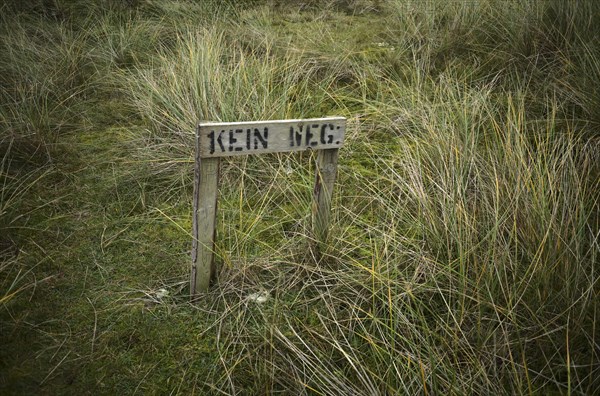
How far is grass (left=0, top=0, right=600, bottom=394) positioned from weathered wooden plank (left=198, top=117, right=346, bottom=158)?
1.52 feet

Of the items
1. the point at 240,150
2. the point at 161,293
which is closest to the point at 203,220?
the point at 240,150

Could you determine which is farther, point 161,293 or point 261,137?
point 161,293

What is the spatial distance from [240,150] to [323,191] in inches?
18.7

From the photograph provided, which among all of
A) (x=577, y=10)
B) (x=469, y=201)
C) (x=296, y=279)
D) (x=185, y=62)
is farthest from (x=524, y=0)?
(x=296, y=279)

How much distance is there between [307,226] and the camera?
2.00m

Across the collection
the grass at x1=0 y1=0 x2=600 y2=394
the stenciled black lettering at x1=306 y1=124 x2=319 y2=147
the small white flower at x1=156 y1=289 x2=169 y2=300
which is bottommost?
the small white flower at x1=156 y1=289 x2=169 y2=300

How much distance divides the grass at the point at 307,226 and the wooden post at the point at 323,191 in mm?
72

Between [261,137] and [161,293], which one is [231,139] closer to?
[261,137]

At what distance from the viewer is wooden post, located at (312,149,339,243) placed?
1.77 metres

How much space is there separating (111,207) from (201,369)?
1.21m

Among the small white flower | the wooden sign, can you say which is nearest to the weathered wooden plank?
the wooden sign

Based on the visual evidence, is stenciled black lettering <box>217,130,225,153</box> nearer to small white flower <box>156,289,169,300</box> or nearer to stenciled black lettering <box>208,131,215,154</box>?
stenciled black lettering <box>208,131,215,154</box>

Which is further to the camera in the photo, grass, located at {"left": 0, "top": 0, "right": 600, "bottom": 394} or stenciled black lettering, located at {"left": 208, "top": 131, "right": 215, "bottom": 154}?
grass, located at {"left": 0, "top": 0, "right": 600, "bottom": 394}

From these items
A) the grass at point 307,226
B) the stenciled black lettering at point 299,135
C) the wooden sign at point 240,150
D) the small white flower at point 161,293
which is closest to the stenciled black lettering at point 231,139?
the wooden sign at point 240,150
